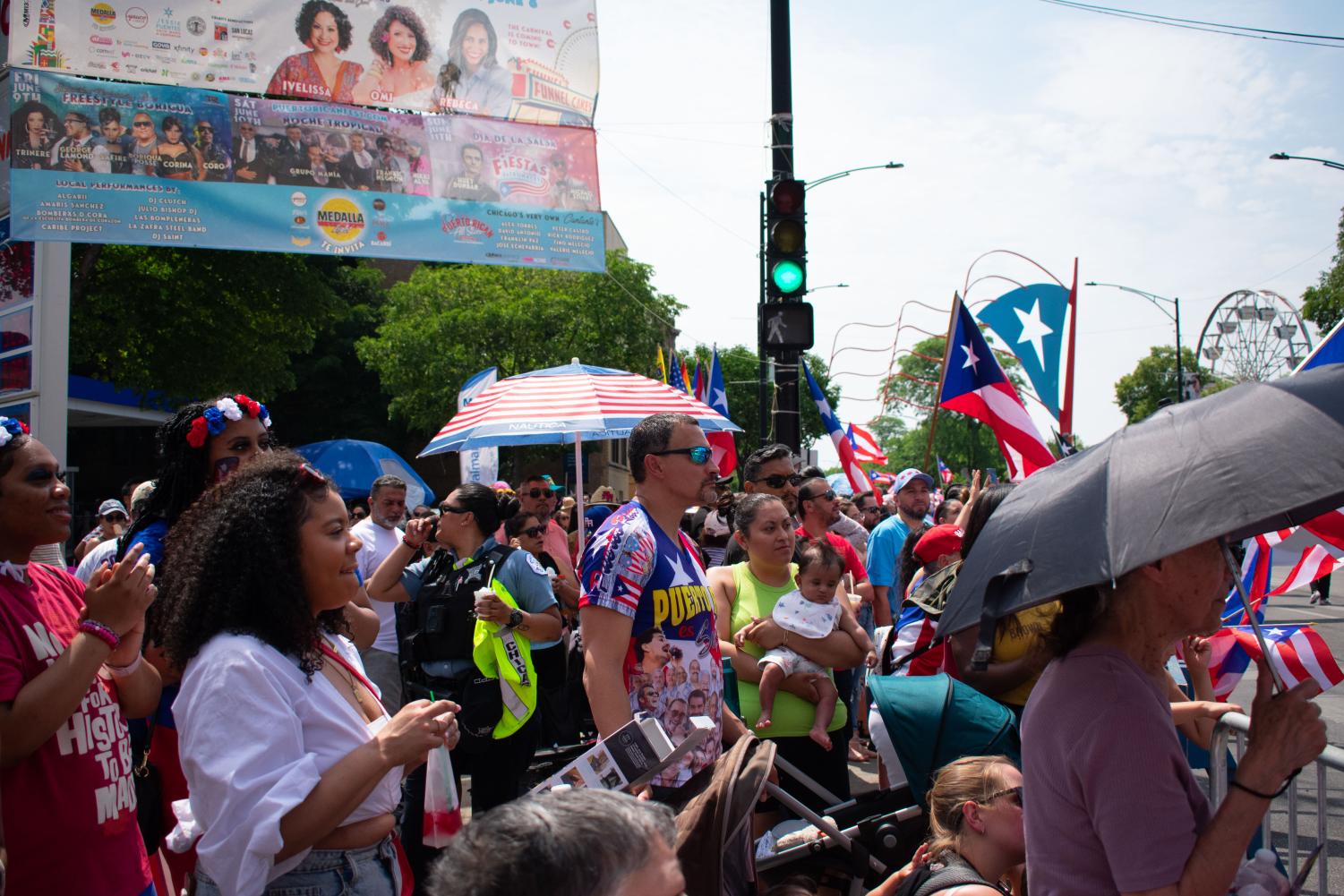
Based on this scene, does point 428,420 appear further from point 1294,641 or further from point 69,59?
point 1294,641

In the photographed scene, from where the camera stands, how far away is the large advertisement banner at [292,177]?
9.88 m

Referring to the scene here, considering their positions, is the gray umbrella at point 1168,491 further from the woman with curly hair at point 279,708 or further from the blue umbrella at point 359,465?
the blue umbrella at point 359,465

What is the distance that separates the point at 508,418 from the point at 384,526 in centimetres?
120

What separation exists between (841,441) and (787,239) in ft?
14.2

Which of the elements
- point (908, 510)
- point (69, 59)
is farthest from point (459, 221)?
point (908, 510)

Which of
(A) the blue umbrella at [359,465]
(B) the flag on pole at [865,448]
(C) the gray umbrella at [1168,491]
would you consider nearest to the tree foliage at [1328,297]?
(B) the flag on pole at [865,448]

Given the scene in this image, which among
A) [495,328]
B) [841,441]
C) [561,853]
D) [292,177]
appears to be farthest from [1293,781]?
[495,328]

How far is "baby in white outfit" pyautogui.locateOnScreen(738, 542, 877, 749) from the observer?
15.5 feet

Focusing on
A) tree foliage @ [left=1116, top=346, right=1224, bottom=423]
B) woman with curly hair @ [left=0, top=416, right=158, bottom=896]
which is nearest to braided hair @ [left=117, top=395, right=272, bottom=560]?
woman with curly hair @ [left=0, top=416, right=158, bottom=896]

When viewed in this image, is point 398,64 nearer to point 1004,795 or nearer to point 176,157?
point 176,157

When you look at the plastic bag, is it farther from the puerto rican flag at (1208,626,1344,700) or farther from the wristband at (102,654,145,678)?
the puerto rican flag at (1208,626,1344,700)

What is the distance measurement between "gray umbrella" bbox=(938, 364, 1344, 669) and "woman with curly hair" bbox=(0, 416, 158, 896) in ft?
6.45

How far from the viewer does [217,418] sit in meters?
3.40

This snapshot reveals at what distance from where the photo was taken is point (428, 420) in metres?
34.3
